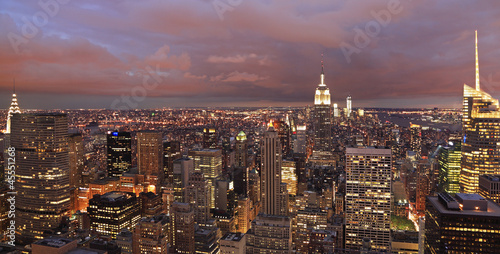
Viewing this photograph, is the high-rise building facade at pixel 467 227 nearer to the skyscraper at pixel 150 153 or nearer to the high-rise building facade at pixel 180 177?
the high-rise building facade at pixel 180 177

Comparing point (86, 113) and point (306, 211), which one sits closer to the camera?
point (306, 211)

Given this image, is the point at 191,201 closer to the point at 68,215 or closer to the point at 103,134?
the point at 68,215

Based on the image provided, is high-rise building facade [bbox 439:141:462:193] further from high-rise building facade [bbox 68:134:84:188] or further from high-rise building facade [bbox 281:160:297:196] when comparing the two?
high-rise building facade [bbox 68:134:84:188]

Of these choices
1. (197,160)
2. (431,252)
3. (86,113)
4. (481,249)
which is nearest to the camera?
(481,249)

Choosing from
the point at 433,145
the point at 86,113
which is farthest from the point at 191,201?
the point at 433,145

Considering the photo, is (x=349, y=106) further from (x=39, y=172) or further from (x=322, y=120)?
(x=39, y=172)

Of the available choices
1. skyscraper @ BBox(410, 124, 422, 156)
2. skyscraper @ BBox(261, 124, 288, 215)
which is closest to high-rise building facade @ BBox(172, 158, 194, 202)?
skyscraper @ BBox(261, 124, 288, 215)
